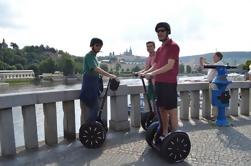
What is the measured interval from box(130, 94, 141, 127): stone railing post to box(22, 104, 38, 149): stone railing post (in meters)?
2.17

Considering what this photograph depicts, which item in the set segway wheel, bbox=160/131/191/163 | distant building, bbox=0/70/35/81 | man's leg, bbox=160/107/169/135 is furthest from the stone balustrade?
distant building, bbox=0/70/35/81

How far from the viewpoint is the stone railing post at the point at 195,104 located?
7552 millimetres

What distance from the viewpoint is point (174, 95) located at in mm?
4848

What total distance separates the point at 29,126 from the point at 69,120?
781mm

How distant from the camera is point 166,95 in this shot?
4816mm

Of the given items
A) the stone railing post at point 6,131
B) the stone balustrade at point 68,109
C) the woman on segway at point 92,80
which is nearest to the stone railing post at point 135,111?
the stone balustrade at point 68,109

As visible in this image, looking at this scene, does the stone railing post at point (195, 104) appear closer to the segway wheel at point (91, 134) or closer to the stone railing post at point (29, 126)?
the segway wheel at point (91, 134)

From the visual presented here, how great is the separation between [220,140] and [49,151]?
2954mm

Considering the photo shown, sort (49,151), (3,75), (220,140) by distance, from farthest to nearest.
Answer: (3,75), (220,140), (49,151)

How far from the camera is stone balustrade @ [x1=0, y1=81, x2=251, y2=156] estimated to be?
200 inches

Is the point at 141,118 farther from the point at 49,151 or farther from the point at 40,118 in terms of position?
the point at 40,118

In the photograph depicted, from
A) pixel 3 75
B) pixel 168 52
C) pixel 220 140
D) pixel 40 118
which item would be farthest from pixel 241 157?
pixel 3 75

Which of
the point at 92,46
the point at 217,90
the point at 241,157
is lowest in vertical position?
the point at 241,157

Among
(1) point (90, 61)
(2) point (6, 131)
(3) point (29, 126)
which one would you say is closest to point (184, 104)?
(1) point (90, 61)
